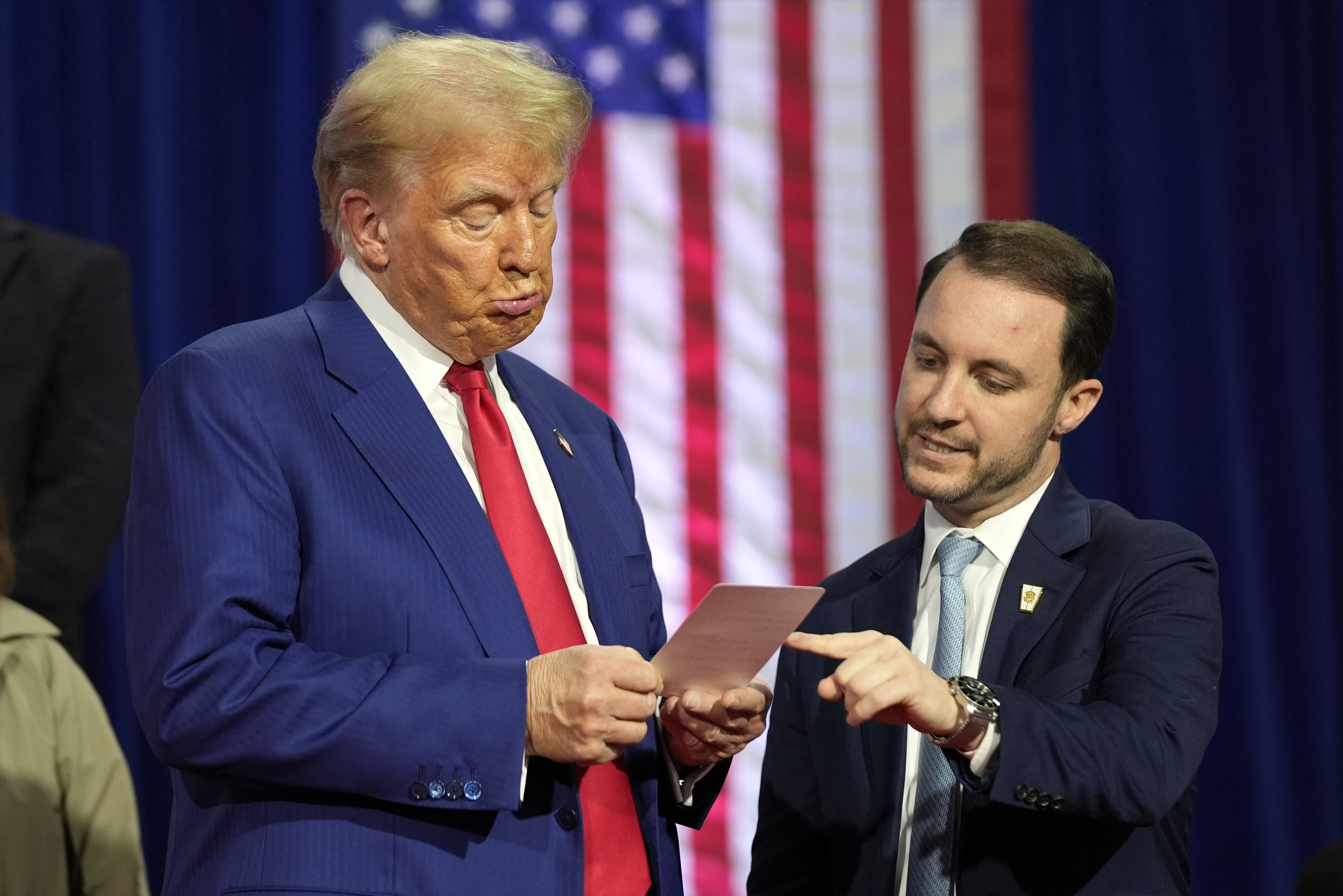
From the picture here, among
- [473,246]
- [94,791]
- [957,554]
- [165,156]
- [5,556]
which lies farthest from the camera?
[165,156]

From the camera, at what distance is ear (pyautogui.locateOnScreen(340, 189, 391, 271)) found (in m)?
1.98

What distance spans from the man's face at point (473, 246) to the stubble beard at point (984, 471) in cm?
63

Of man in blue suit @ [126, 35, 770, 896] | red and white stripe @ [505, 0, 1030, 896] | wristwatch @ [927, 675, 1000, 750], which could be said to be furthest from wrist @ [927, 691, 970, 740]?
red and white stripe @ [505, 0, 1030, 896]

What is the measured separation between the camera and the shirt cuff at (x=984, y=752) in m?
1.76

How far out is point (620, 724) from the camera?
166 cm

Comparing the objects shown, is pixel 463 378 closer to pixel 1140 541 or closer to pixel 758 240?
pixel 1140 541

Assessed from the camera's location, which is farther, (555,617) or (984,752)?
(555,617)

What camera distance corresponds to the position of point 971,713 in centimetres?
175

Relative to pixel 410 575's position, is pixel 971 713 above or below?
below

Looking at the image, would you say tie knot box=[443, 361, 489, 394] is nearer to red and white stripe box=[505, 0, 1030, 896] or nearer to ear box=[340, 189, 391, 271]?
ear box=[340, 189, 391, 271]

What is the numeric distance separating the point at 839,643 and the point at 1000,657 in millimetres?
424

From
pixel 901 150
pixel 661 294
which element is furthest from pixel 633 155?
pixel 901 150

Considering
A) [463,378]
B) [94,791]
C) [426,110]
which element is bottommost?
[94,791]

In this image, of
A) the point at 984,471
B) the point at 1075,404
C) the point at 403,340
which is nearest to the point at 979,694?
the point at 984,471
